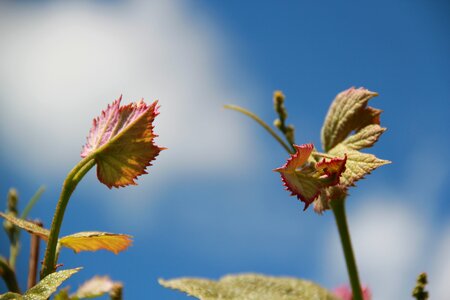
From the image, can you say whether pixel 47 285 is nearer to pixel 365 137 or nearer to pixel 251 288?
pixel 365 137

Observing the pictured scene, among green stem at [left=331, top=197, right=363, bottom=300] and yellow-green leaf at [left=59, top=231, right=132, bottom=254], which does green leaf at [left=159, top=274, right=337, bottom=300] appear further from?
yellow-green leaf at [left=59, top=231, right=132, bottom=254]

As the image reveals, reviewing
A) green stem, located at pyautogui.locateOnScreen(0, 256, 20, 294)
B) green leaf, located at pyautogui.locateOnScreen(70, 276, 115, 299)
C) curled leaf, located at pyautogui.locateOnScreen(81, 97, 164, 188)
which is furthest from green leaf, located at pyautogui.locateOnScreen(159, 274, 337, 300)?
curled leaf, located at pyautogui.locateOnScreen(81, 97, 164, 188)

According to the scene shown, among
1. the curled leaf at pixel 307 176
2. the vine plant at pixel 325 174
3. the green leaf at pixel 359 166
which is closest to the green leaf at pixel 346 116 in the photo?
the vine plant at pixel 325 174

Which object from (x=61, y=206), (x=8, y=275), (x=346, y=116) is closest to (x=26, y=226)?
(x=61, y=206)

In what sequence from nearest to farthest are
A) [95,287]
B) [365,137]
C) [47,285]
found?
[47,285]
[365,137]
[95,287]

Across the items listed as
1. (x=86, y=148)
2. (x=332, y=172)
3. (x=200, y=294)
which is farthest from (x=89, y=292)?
(x=332, y=172)

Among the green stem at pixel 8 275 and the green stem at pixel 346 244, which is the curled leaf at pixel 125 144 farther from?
the green stem at pixel 346 244

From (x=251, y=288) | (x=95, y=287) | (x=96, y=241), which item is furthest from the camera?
(x=251, y=288)
